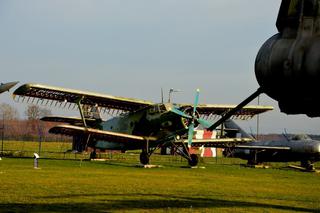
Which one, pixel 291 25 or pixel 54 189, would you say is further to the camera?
pixel 54 189

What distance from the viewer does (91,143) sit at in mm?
44000

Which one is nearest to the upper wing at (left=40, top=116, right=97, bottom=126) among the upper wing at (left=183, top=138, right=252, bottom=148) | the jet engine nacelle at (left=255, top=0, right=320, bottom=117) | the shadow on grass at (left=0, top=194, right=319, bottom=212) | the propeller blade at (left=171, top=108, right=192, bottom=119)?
the upper wing at (left=183, top=138, right=252, bottom=148)

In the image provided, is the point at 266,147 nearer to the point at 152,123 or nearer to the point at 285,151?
the point at 285,151

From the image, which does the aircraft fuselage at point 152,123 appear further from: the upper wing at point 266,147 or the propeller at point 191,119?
the upper wing at point 266,147

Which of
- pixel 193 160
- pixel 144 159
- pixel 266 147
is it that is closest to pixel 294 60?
pixel 144 159

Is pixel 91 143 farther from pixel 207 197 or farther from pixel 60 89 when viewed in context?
pixel 207 197

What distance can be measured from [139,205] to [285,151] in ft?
118

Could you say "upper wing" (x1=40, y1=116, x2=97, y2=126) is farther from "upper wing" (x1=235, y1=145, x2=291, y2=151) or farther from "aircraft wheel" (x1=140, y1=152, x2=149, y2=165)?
"upper wing" (x1=235, y1=145, x2=291, y2=151)

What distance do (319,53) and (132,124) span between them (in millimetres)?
34359

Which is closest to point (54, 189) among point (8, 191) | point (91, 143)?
point (8, 191)

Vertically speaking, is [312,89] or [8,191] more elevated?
[312,89]

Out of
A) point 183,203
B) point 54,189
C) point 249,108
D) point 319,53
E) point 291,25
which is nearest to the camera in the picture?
point 319,53

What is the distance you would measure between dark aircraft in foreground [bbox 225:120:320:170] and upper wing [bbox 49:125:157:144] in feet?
39.7

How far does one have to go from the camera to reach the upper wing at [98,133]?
3222cm
